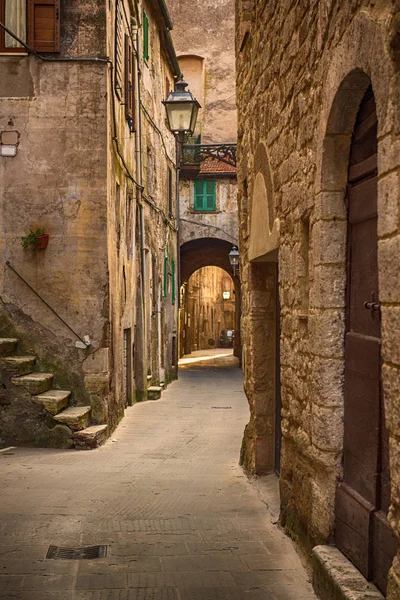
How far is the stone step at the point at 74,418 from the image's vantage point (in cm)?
1012

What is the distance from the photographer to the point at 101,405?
10.8m

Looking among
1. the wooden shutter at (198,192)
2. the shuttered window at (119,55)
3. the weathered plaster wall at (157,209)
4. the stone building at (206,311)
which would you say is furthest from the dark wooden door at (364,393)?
the stone building at (206,311)

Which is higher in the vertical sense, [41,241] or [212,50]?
[212,50]

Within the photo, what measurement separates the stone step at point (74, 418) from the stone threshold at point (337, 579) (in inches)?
238

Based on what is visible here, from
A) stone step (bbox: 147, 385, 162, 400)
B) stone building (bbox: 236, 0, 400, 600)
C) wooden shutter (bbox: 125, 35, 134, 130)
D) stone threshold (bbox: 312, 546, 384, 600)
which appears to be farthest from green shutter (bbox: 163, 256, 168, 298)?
stone threshold (bbox: 312, 546, 384, 600)

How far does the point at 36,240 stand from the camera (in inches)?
420

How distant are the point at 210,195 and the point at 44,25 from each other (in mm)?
16217

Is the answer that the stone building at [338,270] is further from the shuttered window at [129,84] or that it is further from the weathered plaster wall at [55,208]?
the shuttered window at [129,84]

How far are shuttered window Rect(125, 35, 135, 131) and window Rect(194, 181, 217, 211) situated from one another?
471 inches

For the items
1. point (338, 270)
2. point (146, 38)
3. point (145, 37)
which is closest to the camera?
point (338, 270)

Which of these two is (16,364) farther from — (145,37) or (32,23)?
(145,37)

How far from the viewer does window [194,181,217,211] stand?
2681cm

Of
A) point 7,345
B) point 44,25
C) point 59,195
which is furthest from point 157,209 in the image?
point 7,345

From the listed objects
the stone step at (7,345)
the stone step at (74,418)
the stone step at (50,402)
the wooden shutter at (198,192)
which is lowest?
the stone step at (74,418)
